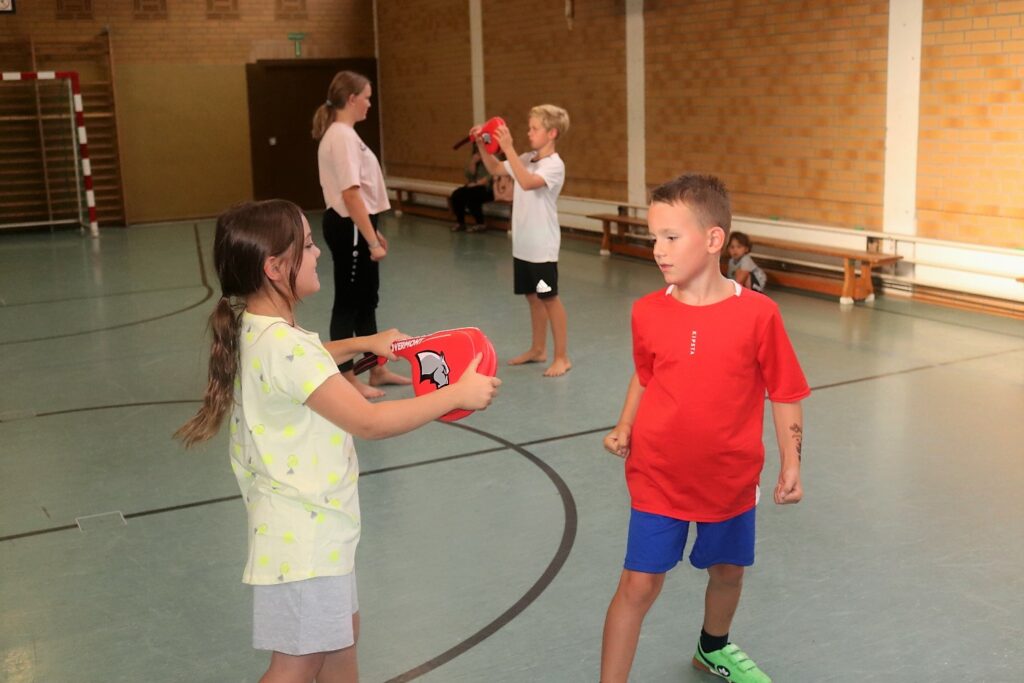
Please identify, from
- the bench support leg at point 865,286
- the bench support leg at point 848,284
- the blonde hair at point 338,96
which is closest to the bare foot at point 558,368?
the blonde hair at point 338,96

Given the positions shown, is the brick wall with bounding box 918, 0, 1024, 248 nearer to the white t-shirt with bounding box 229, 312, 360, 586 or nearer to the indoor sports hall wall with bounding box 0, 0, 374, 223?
the white t-shirt with bounding box 229, 312, 360, 586

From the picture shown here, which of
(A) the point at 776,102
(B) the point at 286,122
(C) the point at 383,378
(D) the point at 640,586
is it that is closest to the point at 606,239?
(A) the point at 776,102

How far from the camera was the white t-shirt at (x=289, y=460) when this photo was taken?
2082 millimetres

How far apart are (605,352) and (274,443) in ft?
15.5

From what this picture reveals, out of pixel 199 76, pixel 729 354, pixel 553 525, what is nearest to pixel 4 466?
pixel 553 525

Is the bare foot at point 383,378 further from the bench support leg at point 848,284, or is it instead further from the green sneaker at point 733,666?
the bench support leg at point 848,284

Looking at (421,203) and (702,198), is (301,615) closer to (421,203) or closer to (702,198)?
(702,198)

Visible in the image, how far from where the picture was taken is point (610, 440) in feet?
8.50

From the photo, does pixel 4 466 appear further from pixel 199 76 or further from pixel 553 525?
pixel 199 76

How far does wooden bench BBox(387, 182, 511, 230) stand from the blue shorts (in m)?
10.9

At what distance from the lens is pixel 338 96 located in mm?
5578

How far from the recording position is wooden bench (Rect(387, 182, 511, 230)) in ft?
45.6

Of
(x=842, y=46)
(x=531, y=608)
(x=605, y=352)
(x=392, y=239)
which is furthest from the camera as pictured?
(x=392, y=239)

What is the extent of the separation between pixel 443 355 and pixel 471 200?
1072 cm
